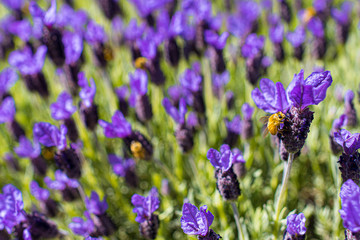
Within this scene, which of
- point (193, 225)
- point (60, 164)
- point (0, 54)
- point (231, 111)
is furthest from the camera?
point (0, 54)

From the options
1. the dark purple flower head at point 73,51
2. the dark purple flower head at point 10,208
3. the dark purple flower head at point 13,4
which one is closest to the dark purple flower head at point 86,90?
the dark purple flower head at point 73,51

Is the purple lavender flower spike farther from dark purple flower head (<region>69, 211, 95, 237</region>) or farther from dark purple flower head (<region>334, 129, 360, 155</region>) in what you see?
dark purple flower head (<region>69, 211, 95, 237</region>)

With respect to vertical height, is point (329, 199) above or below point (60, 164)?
below

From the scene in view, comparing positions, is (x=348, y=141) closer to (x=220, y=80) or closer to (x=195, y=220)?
(x=195, y=220)

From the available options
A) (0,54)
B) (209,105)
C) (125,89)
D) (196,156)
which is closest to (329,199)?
(196,156)

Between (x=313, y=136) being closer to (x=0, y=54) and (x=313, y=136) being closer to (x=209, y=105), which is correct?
(x=209, y=105)

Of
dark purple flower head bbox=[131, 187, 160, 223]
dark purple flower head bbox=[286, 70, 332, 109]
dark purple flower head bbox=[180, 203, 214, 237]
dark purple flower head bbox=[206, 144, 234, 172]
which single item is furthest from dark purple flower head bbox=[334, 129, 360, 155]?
dark purple flower head bbox=[131, 187, 160, 223]
